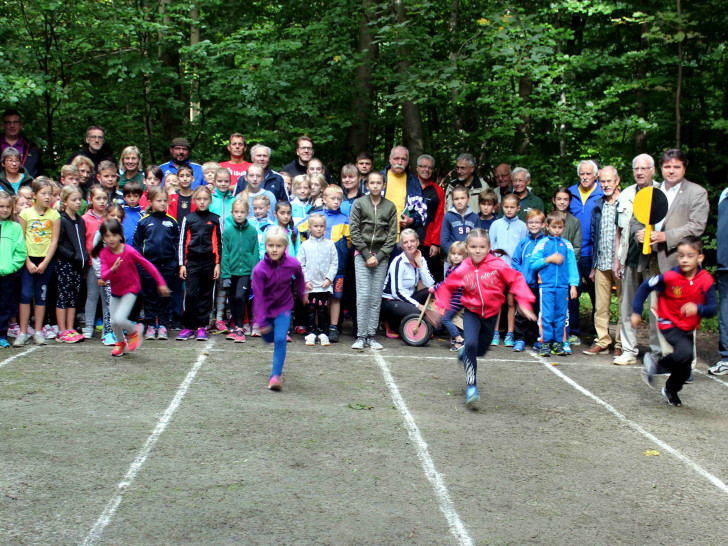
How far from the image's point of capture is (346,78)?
51.0 ft

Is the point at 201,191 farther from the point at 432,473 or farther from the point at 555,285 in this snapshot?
the point at 432,473

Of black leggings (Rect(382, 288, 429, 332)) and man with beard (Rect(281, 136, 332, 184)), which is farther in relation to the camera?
man with beard (Rect(281, 136, 332, 184))

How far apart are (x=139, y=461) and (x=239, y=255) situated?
16.9 feet

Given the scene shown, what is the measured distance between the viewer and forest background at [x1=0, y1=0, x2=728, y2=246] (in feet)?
41.5

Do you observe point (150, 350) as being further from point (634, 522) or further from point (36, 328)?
point (634, 522)

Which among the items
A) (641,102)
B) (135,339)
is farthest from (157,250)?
(641,102)

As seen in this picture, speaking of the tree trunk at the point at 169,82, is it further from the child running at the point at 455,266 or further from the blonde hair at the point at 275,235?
the blonde hair at the point at 275,235

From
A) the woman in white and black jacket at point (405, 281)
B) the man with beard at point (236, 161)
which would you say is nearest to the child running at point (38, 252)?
the man with beard at point (236, 161)

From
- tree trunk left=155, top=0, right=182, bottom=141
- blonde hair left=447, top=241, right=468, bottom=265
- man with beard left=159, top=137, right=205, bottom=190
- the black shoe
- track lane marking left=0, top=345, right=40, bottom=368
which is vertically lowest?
the black shoe

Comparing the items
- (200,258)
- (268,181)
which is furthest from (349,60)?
(200,258)

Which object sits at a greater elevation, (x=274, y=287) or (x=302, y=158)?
(x=302, y=158)

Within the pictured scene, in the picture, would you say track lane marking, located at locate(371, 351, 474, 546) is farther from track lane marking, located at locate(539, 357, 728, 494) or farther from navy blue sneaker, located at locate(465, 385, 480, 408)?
track lane marking, located at locate(539, 357, 728, 494)

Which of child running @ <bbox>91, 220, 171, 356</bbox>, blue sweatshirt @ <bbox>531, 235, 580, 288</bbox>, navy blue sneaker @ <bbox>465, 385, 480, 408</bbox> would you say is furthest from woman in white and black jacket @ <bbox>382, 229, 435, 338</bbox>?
child running @ <bbox>91, 220, 171, 356</bbox>

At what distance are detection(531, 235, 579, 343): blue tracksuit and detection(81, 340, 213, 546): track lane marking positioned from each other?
4695mm
